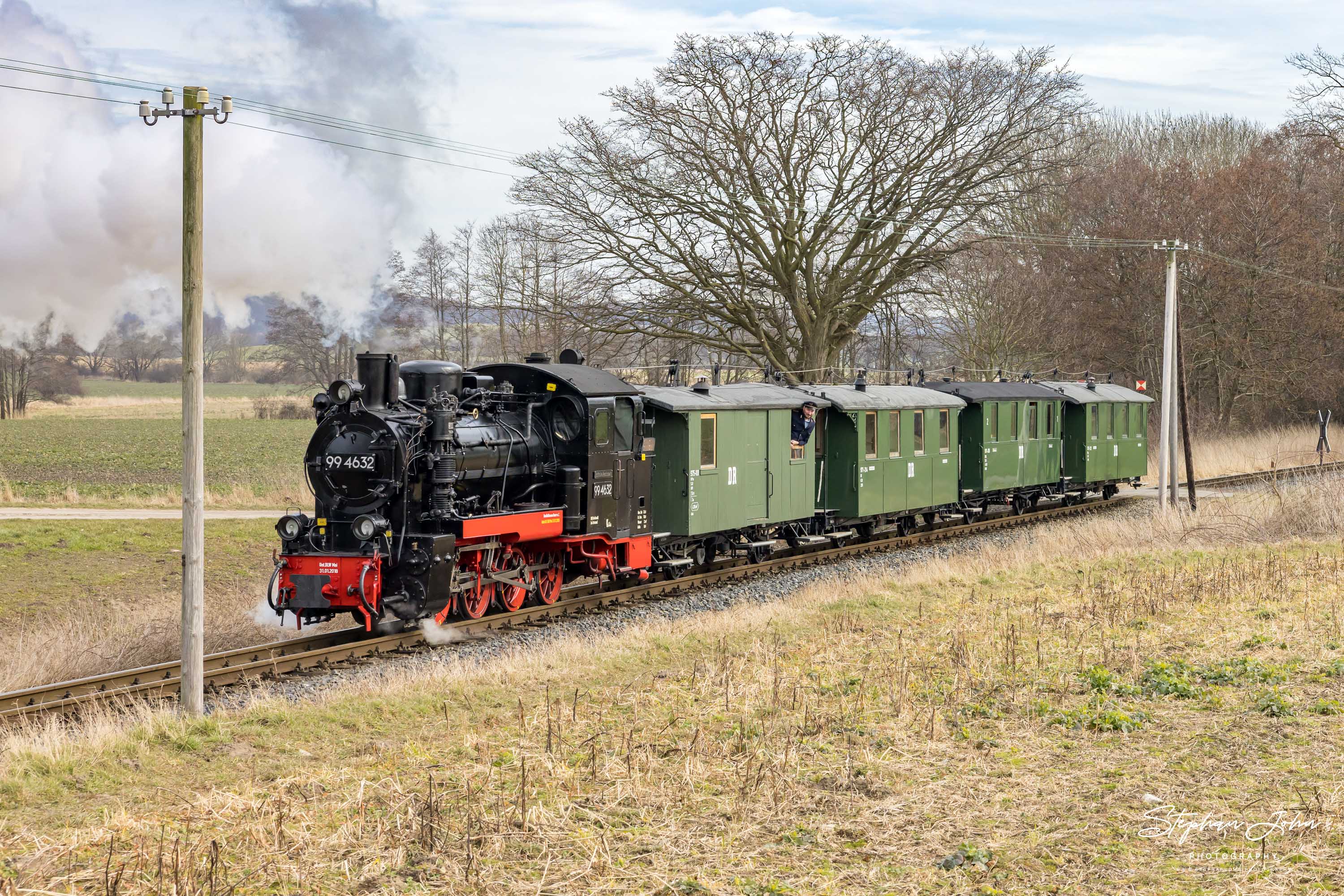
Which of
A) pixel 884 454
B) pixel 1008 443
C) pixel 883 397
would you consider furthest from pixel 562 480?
pixel 1008 443

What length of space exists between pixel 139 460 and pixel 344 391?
1007 inches

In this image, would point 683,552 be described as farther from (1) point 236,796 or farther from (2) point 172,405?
(2) point 172,405

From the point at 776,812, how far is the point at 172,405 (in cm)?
5426

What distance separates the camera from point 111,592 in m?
17.4

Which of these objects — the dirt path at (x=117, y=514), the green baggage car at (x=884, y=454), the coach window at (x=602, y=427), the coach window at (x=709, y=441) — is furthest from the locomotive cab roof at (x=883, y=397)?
the dirt path at (x=117, y=514)

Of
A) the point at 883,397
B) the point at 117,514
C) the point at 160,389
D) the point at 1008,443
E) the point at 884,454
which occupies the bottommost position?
the point at 117,514

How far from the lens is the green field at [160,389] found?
5341 centimetres

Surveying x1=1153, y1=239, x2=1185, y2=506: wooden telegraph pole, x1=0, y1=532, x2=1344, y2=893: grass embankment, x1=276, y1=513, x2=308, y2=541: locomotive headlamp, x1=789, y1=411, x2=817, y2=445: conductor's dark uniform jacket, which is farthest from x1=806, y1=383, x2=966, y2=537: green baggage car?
x1=276, y1=513, x2=308, y2=541: locomotive headlamp

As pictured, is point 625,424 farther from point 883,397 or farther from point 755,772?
point 755,772

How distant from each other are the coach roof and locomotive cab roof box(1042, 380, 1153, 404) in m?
10.2

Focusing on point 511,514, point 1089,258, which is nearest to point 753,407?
point 511,514

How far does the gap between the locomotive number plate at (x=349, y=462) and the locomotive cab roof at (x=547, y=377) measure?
2.73 meters

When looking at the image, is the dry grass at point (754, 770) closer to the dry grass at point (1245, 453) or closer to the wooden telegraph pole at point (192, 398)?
the wooden telegraph pole at point (192, 398)

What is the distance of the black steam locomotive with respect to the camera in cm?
1223
